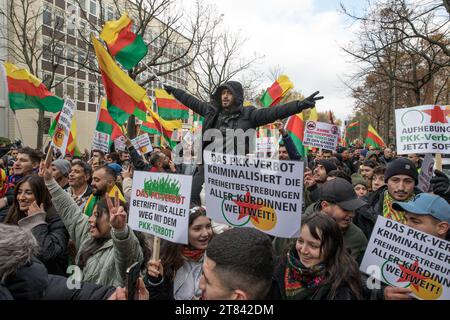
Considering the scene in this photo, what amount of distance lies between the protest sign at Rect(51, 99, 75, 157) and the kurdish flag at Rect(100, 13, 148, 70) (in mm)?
1017

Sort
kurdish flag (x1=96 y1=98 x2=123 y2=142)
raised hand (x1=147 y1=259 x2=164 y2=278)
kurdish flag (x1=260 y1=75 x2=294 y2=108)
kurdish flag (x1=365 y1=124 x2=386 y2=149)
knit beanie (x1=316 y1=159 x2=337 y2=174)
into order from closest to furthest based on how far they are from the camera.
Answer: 1. raised hand (x1=147 y1=259 x2=164 y2=278)
2. knit beanie (x1=316 y1=159 x2=337 y2=174)
3. kurdish flag (x1=96 y1=98 x2=123 y2=142)
4. kurdish flag (x1=260 y1=75 x2=294 y2=108)
5. kurdish flag (x1=365 y1=124 x2=386 y2=149)

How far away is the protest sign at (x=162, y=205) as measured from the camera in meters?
2.72

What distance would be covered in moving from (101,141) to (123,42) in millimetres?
3129

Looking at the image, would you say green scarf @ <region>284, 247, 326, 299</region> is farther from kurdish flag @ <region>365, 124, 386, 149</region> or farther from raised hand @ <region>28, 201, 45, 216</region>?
kurdish flag @ <region>365, 124, 386, 149</region>

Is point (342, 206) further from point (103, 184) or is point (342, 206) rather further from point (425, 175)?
point (103, 184)

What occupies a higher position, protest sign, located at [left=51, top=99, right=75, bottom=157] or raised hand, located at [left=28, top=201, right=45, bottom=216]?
protest sign, located at [left=51, top=99, right=75, bottom=157]

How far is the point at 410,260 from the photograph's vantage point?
236cm

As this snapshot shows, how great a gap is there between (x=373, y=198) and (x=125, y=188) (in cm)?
349

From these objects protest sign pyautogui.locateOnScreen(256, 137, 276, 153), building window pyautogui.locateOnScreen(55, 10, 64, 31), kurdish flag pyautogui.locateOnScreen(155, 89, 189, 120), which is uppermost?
building window pyautogui.locateOnScreen(55, 10, 64, 31)

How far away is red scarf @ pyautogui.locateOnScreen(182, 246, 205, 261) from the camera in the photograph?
111 inches

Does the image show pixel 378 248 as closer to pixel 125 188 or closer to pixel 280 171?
pixel 280 171

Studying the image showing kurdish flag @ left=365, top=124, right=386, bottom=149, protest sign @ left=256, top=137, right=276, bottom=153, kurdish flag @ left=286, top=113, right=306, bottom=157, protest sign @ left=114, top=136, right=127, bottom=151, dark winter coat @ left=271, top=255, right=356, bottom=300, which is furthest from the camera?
kurdish flag @ left=365, top=124, right=386, bottom=149

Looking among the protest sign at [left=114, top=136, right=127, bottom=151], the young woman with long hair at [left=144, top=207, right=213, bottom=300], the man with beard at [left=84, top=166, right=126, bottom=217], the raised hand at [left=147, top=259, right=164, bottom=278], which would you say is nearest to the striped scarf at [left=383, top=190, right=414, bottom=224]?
the young woman with long hair at [left=144, top=207, right=213, bottom=300]

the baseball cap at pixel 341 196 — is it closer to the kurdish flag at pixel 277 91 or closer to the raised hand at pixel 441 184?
the raised hand at pixel 441 184
